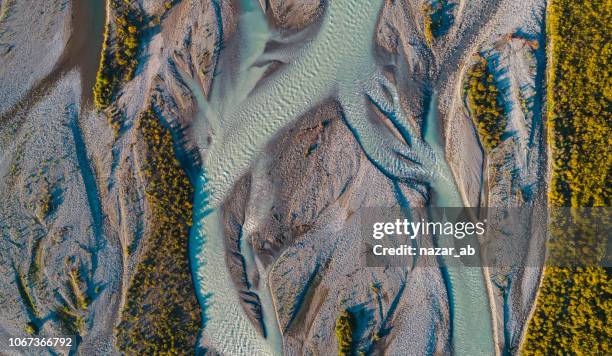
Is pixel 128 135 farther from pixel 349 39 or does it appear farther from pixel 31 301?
pixel 349 39

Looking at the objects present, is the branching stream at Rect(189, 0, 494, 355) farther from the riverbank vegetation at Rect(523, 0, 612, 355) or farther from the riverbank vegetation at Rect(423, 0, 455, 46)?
the riverbank vegetation at Rect(523, 0, 612, 355)

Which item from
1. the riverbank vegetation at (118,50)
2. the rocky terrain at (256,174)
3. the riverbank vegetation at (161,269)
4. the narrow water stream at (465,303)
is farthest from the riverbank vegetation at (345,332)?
the riverbank vegetation at (118,50)

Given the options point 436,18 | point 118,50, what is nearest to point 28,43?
point 118,50

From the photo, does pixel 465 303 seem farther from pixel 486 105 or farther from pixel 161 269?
pixel 161 269

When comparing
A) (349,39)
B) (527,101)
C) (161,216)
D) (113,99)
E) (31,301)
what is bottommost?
(31,301)

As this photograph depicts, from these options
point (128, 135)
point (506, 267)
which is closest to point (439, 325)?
point (506, 267)
